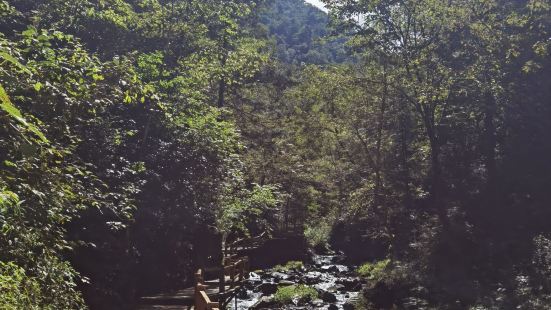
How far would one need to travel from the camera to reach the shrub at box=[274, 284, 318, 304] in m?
21.6

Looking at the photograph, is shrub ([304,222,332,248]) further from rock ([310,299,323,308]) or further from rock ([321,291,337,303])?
rock ([310,299,323,308])

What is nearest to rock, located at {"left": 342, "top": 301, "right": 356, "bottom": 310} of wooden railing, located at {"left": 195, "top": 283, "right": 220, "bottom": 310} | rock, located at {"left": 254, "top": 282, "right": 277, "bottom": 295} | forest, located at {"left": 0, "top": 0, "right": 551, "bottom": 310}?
forest, located at {"left": 0, "top": 0, "right": 551, "bottom": 310}

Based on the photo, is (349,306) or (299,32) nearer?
(349,306)

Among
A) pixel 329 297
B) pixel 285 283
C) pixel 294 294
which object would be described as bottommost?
pixel 329 297

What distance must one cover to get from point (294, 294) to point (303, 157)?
1996 centimetres

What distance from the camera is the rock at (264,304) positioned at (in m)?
20.7

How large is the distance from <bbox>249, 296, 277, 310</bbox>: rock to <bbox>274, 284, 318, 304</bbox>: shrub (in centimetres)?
25

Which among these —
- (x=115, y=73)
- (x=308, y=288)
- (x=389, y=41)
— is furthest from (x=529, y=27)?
(x=115, y=73)

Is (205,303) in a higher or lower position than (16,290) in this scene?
lower

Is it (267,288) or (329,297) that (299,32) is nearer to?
(267,288)

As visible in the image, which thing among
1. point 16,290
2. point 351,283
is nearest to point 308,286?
point 351,283

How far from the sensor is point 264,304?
69.1 ft

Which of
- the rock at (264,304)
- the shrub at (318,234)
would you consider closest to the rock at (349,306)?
the rock at (264,304)

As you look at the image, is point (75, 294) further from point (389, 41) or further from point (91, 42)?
point (389, 41)
